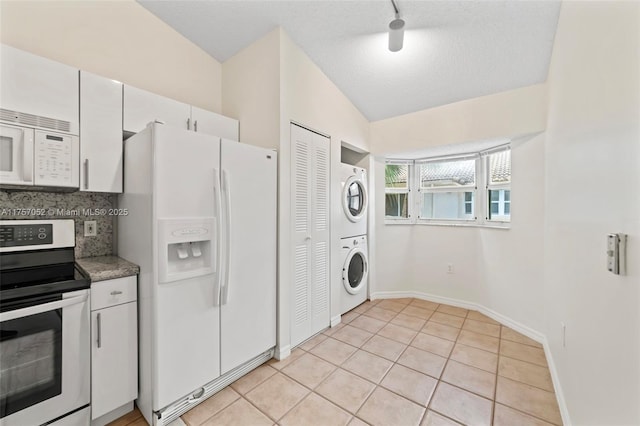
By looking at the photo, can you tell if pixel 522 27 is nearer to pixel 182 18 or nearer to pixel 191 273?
pixel 182 18

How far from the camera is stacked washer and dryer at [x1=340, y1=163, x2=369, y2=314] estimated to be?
2981 millimetres

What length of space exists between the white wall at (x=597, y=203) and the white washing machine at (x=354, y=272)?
182 centimetres

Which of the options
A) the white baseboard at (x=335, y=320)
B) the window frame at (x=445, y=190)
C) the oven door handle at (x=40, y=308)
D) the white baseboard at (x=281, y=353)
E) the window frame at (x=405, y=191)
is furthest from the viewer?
the window frame at (x=405, y=191)

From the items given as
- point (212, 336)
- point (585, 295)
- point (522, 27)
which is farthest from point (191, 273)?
point (522, 27)

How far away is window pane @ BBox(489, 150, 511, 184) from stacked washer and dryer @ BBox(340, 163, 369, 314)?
61.0 inches

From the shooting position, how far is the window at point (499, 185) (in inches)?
116

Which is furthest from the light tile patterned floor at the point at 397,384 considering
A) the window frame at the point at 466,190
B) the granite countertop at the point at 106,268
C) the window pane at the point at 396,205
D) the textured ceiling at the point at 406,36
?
the textured ceiling at the point at 406,36

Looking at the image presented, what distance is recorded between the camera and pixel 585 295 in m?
1.28

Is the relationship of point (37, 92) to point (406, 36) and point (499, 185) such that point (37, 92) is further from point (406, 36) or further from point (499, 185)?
point (499, 185)

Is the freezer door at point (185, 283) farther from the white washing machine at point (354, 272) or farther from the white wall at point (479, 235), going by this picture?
the white wall at point (479, 235)

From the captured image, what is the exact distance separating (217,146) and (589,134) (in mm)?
2037

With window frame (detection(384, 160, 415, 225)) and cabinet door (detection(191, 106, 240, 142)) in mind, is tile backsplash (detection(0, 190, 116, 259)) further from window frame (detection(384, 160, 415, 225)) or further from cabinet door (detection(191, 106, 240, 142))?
window frame (detection(384, 160, 415, 225))

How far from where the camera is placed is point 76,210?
6.15 feet

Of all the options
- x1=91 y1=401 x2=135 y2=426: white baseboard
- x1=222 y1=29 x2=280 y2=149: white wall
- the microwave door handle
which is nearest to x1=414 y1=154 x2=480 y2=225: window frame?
x1=222 y1=29 x2=280 y2=149: white wall
